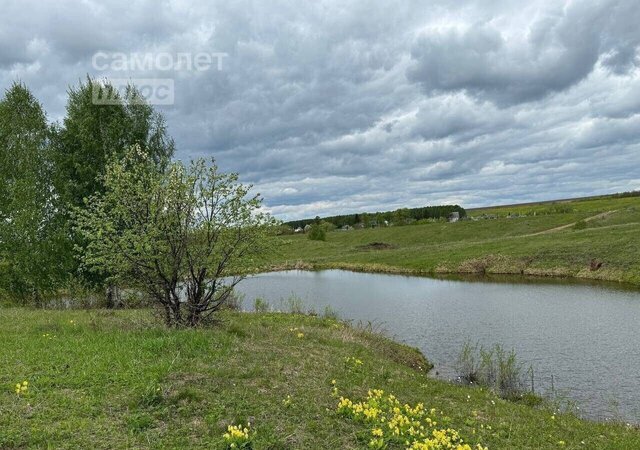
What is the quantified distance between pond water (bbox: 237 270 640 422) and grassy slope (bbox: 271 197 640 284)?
743 cm

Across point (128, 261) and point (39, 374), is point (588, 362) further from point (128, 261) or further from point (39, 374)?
point (39, 374)

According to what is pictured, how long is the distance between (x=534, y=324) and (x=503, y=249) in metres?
35.4

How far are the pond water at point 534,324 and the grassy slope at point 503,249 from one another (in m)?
7.43

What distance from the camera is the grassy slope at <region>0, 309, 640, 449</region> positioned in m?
7.57

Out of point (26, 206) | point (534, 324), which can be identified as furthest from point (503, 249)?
point (26, 206)

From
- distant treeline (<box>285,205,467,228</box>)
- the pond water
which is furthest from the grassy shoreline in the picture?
distant treeline (<box>285,205,467,228</box>)

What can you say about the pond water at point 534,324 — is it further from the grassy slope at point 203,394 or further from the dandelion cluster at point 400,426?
the dandelion cluster at point 400,426

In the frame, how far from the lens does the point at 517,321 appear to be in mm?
26875

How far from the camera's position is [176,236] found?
14844 millimetres

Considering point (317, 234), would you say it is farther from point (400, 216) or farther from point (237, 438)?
point (237, 438)

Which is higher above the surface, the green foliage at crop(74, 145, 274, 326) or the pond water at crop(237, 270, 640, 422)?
the green foliage at crop(74, 145, 274, 326)

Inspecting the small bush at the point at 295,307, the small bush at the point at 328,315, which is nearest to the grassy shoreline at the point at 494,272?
the small bush at the point at 295,307

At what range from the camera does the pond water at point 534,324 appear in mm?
16188

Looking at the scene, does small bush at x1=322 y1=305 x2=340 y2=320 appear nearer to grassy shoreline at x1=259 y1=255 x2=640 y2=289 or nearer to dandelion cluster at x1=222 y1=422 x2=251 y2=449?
grassy shoreline at x1=259 y1=255 x2=640 y2=289
